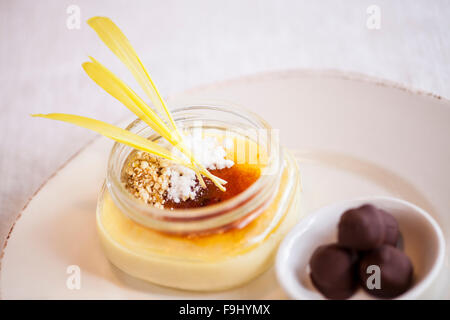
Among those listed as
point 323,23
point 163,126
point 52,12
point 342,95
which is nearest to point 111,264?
point 163,126

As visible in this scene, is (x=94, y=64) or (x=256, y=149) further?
(x=256, y=149)

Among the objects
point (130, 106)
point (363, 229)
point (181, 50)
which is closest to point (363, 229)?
point (363, 229)

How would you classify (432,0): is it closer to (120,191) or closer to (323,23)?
(323,23)

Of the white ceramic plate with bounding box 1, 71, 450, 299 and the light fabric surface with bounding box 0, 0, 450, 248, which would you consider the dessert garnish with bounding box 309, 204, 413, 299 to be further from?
the light fabric surface with bounding box 0, 0, 450, 248

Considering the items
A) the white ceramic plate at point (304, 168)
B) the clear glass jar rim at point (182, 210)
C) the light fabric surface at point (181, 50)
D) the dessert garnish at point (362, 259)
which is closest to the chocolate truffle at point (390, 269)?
the dessert garnish at point (362, 259)

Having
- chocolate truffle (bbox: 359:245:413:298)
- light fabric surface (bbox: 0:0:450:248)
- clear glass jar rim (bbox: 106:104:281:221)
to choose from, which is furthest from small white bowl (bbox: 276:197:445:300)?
light fabric surface (bbox: 0:0:450:248)

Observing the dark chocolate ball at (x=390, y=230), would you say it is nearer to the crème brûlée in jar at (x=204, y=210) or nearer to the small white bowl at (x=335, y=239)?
the small white bowl at (x=335, y=239)
